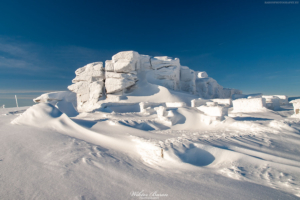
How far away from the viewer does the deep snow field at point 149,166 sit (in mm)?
2555

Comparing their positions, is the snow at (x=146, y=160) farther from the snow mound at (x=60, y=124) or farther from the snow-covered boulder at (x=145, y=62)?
the snow-covered boulder at (x=145, y=62)

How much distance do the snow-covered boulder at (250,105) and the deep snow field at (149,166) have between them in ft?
16.5

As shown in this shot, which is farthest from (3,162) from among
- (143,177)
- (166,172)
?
(166,172)

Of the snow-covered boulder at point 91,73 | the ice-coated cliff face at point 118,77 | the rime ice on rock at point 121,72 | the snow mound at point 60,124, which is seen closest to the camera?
the snow mound at point 60,124

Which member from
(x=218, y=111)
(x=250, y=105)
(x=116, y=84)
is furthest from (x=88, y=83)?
(x=250, y=105)

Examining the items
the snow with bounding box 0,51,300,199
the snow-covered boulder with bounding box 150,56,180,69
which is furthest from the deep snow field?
the snow-covered boulder with bounding box 150,56,180,69

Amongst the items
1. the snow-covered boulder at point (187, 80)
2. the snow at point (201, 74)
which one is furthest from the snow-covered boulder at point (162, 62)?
the snow at point (201, 74)

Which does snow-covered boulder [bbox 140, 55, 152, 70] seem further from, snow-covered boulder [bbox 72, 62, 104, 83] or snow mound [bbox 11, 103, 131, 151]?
snow mound [bbox 11, 103, 131, 151]

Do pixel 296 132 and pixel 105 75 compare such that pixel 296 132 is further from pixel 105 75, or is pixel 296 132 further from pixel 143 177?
pixel 105 75

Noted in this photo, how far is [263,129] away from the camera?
561 cm

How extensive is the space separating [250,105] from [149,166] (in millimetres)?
9964

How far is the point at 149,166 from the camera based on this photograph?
345 cm

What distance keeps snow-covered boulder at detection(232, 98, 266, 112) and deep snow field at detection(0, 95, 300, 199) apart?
5032 mm

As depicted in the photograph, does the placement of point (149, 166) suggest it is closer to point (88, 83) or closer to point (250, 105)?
point (250, 105)
